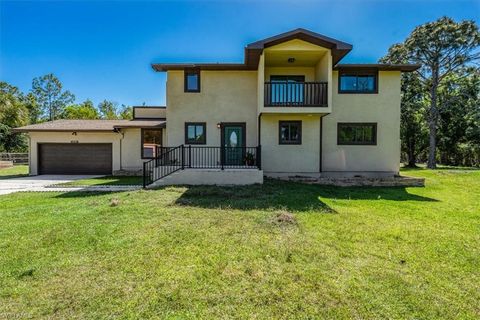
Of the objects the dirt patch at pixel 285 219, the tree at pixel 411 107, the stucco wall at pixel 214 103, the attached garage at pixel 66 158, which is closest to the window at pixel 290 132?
the stucco wall at pixel 214 103

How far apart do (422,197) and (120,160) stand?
52.7 feet

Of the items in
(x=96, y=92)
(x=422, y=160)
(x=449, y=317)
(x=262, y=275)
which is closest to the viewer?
(x=449, y=317)

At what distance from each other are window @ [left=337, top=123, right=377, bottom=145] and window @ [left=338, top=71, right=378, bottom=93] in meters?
1.69

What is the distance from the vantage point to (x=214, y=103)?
1316cm

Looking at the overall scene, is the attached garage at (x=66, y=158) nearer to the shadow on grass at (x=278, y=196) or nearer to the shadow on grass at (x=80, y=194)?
the shadow on grass at (x=80, y=194)

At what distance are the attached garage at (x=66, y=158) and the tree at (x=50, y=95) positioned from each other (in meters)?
36.6

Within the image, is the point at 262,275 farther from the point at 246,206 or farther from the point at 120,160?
the point at 120,160

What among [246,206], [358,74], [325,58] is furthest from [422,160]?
[246,206]

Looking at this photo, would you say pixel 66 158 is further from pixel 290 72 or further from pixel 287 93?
pixel 290 72

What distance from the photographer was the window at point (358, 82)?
12.9 metres

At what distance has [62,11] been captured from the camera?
13.2m

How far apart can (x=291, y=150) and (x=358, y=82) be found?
16.1ft

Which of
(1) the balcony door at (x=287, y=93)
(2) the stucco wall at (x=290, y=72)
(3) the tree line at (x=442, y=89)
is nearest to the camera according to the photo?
(1) the balcony door at (x=287, y=93)

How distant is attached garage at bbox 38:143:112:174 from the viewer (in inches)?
672
